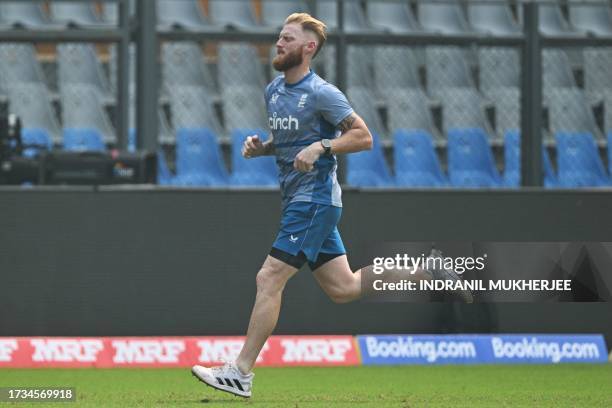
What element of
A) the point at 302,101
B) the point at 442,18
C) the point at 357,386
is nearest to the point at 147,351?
the point at 357,386

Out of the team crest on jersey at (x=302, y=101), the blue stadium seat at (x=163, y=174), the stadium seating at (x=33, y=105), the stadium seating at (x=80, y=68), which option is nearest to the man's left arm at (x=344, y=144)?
the team crest on jersey at (x=302, y=101)

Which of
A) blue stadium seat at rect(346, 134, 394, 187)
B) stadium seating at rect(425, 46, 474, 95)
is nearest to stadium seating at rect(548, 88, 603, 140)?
stadium seating at rect(425, 46, 474, 95)

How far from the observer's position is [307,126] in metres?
6.99

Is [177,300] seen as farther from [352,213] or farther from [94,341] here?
[352,213]

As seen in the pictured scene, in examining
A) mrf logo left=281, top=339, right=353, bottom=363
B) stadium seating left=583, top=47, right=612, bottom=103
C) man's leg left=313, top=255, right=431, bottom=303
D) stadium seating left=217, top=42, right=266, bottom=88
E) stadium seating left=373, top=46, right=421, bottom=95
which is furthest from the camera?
stadium seating left=217, top=42, right=266, bottom=88

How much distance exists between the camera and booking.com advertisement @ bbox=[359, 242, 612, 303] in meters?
9.35

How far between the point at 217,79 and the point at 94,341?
4.51m

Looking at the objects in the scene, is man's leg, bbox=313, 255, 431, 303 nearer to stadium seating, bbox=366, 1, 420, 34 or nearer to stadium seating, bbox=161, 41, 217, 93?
stadium seating, bbox=161, 41, 217, 93

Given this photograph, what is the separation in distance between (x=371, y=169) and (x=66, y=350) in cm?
415

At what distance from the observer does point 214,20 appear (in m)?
14.7

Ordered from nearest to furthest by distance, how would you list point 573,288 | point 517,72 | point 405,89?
point 573,288, point 517,72, point 405,89

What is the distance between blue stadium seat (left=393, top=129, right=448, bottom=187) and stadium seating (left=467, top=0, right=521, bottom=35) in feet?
5.17

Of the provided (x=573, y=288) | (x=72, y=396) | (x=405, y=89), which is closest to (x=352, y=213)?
(x=573, y=288)

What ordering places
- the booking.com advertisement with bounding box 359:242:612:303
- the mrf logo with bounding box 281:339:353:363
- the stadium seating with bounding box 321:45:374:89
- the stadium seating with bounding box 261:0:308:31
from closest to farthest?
the booking.com advertisement with bounding box 359:242:612:303
the mrf logo with bounding box 281:339:353:363
the stadium seating with bounding box 321:45:374:89
the stadium seating with bounding box 261:0:308:31
